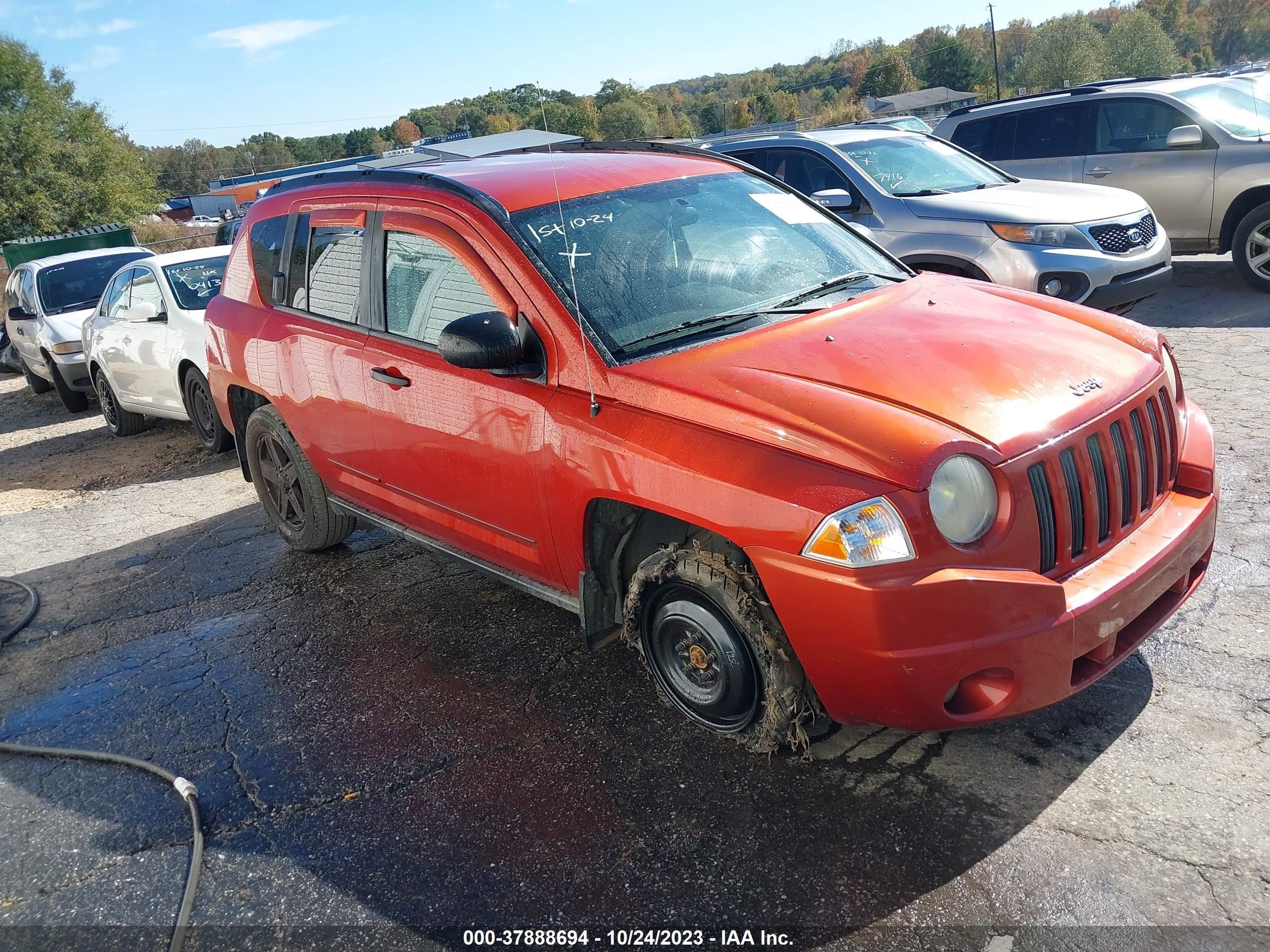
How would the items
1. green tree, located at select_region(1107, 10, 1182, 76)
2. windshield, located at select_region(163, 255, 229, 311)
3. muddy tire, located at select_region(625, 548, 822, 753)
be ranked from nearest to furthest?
muddy tire, located at select_region(625, 548, 822, 753), windshield, located at select_region(163, 255, 229, 311), green tree, located at select_region(1107, 10, 1182, 76)

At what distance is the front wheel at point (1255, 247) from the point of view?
28.5 ft

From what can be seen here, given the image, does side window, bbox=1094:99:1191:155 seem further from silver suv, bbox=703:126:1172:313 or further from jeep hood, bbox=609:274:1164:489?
jeep hood, bbox=609:274:1164:489

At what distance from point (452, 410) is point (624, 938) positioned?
201 cm

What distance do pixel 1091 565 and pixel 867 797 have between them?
0.95m

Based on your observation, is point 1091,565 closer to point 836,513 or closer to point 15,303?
point 836,513

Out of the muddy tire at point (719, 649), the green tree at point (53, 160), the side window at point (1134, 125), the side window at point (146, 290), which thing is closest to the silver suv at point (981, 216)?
the side window at point (1134, 125)

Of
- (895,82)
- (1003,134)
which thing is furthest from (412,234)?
A: (895,82)

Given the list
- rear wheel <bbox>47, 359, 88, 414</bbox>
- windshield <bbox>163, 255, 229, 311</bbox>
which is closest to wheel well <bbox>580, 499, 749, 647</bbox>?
windshield <bbox>163, 255, 229, 311</bbox>

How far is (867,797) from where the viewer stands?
304 cm

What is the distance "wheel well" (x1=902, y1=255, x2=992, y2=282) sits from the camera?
749 cm

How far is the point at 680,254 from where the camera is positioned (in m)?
3.75

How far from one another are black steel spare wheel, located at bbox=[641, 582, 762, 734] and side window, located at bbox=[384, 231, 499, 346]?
1.28 metres

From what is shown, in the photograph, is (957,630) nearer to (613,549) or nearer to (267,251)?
(613,549)

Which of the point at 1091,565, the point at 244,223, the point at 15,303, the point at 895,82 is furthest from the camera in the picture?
the point at 895,82
